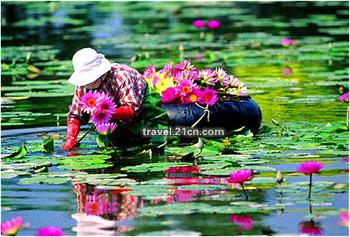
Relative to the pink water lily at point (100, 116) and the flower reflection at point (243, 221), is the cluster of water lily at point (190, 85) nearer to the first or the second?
the pink water lily at point (100, 116)

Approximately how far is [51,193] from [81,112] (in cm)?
167

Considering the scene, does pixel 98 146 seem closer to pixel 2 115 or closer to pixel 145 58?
pixel 2 115

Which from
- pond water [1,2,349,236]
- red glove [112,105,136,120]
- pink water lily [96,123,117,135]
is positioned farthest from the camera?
red glove [112,105,136,120]

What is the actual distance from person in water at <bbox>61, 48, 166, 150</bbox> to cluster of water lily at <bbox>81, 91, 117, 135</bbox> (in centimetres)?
12

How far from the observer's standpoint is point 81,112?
9.27 meters

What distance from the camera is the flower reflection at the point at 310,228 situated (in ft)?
20.7

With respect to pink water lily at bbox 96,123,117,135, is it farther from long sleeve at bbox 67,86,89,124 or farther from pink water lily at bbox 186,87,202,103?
pink water lily at bbox 186,87,202,103

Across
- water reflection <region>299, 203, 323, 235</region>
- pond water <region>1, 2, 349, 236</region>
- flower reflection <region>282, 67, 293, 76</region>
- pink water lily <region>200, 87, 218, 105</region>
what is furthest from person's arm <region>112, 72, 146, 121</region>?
flower reflection <region>282, 67, 293, 76</region>

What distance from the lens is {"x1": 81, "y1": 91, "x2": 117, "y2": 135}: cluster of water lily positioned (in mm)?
8750

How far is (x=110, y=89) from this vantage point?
9.06 m

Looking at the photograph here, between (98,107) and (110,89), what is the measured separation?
350mm

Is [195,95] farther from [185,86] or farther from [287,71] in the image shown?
[287,71]

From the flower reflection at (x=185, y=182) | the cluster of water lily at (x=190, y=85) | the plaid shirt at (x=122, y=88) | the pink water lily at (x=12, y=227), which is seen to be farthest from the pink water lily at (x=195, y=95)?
the pink water lily at (x=12, y=227)

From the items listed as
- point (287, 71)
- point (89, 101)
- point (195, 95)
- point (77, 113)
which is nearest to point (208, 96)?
point (195, 95)
